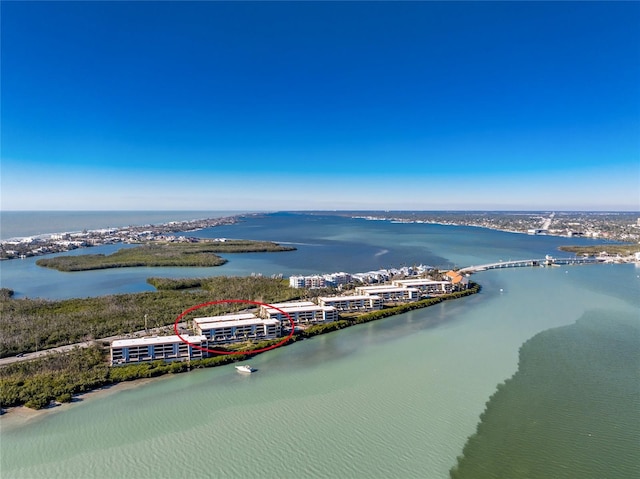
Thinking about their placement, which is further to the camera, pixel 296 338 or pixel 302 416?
pixel 296 338

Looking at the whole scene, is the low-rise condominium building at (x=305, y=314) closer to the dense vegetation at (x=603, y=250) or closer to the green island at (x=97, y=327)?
the green island at (x=97, y=327)

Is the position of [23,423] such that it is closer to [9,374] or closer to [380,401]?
[9,374]

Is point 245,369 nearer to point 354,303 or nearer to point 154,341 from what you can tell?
point 154,341

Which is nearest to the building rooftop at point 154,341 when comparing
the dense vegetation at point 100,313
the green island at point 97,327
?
the green island at point 97,327

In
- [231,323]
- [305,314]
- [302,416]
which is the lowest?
[302,416]

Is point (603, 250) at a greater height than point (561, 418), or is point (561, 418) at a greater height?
point (603, 250)

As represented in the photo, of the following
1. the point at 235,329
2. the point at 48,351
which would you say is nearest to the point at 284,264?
the point at 235,329

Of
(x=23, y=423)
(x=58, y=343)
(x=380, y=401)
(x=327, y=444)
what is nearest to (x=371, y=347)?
(x=380, y=401)

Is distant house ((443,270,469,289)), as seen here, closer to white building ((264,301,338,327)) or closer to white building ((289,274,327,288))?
white building ((289,274,327,288))
